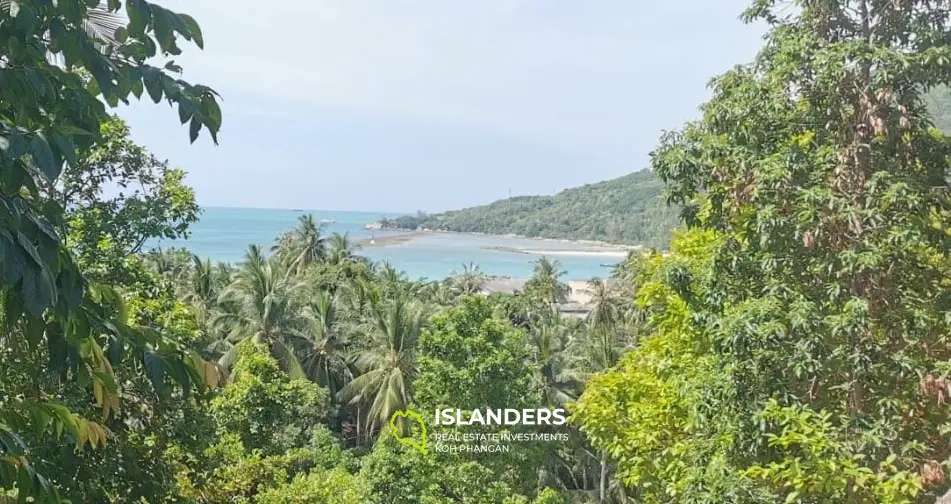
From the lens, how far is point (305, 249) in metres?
28.3

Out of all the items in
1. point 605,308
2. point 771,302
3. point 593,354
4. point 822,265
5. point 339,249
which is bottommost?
point 593,354

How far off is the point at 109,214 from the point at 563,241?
11213 centimetres

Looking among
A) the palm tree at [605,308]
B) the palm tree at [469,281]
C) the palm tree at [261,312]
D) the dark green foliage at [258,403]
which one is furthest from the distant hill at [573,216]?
the dark green foliage at [258,403]

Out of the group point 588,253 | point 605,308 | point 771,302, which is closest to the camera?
point 771,302

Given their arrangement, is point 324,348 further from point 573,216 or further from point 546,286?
point 573,216

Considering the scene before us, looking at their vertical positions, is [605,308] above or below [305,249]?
below

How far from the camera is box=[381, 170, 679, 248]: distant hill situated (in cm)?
10388

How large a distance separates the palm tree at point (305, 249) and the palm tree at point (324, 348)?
303 inches

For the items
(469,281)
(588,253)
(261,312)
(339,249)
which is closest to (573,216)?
(588,253)

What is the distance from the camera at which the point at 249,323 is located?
61.5 feet

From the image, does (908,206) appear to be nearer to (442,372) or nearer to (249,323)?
(442,372)

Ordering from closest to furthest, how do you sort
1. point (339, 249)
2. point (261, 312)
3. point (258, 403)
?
point (258, 403) → point (261, 312) → point (339, 249)

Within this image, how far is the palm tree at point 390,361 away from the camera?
17000 mm

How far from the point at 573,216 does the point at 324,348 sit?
108211mm
